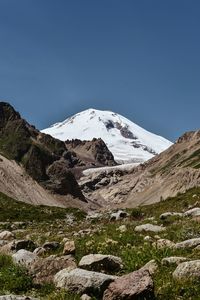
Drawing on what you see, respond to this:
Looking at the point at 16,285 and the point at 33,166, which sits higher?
the point at 33,166

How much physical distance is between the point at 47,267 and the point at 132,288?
14.0ft

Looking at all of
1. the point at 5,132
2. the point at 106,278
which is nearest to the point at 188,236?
the point at 106,278

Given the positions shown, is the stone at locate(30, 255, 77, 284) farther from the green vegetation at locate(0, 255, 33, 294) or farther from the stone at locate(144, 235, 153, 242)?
the stone at locate(144, 235, 153, 242)

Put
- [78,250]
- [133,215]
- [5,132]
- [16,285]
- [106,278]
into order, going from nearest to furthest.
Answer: [106,278] → [16,285] → [78,250] → [133,215] → [5,132]

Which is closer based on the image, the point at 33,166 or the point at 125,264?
the point at 125,264

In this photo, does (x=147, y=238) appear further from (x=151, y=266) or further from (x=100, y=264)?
(x=151, y=266)

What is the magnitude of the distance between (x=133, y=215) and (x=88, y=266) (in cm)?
2241

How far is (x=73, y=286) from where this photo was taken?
12234mm

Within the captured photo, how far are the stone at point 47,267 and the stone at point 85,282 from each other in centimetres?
120

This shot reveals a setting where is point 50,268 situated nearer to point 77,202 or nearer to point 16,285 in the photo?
point 16,285

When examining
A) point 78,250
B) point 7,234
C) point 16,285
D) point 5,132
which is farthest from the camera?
point 5,132

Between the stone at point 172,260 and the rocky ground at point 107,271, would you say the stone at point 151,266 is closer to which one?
the rocky ground at point 107,271

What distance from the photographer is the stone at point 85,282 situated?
1191cm

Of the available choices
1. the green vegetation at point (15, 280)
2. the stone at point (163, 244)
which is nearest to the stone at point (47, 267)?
the green vegetation at point (15, 280)
